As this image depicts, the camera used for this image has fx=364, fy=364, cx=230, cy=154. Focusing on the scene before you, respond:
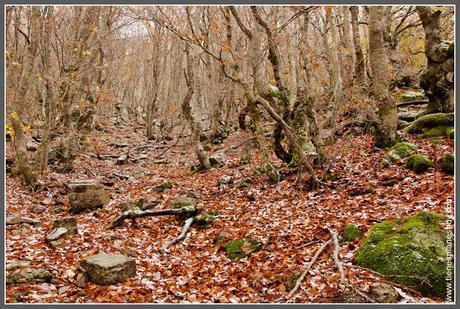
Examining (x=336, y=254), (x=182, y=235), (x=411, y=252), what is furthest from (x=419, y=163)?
(x=182, y=235)

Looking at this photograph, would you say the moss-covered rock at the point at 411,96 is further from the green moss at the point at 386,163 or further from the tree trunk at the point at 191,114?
the tree trunk at the point at 191,114

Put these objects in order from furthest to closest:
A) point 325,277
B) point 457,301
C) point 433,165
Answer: point 433,165 < point 325,277 < point 457,301

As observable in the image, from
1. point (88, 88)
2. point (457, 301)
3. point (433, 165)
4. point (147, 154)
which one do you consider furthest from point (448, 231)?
point (147, 154)

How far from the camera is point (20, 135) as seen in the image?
453 inches

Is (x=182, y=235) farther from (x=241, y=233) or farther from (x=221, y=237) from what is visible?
(x=241, y=233)

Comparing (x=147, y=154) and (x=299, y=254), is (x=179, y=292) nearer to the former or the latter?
(x=299, y=254)

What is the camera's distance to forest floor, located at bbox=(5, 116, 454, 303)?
5.16 m

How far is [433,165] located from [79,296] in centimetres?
731

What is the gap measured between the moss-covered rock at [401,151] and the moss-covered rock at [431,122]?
139cm

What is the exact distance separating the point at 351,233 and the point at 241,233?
7.40 feet

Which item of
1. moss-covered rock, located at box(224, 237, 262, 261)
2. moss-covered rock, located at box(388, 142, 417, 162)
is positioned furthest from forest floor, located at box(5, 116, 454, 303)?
moss-covered rock, located at box(388, 142, 417, 162)

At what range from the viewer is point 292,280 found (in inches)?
206

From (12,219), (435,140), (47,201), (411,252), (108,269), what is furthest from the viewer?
(47,201)

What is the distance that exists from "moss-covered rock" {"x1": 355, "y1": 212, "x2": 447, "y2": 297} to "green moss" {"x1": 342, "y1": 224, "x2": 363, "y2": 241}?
0.28 m
